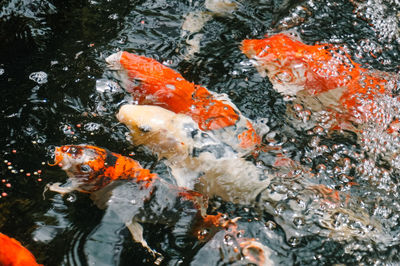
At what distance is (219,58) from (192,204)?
1.52 meters

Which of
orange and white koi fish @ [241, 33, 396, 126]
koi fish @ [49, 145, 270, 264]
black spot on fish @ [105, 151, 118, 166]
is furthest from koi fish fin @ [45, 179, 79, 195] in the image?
orange and white koi fish @ [241, 33, 396, 126]

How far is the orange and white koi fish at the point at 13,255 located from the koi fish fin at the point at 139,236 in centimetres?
52

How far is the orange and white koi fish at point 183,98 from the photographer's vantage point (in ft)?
9.34

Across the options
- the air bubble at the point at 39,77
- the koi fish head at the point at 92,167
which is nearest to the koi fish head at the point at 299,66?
the koi fish head at the point at 92,167

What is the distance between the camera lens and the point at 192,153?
2734 mm

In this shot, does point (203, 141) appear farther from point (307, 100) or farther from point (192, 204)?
point (307, 100)

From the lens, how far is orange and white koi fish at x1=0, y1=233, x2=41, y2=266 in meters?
1.87

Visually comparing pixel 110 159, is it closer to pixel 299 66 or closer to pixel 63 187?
pixel 63 187

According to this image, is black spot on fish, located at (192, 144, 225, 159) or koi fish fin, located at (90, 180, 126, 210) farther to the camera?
black spot on fish, located at (192, 144, 225, 159)

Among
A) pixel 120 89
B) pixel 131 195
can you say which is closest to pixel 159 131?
pixel 131 195

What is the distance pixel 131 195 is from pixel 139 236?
259mm

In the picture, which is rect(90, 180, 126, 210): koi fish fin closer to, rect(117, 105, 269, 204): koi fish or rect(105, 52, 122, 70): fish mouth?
rect(117, 105, 269, 204): koi fish

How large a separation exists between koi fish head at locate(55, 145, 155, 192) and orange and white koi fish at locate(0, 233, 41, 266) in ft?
1.79

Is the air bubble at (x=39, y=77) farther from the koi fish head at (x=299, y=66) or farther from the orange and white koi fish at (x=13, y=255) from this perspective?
the koi fish head at (x=299, y=66)
